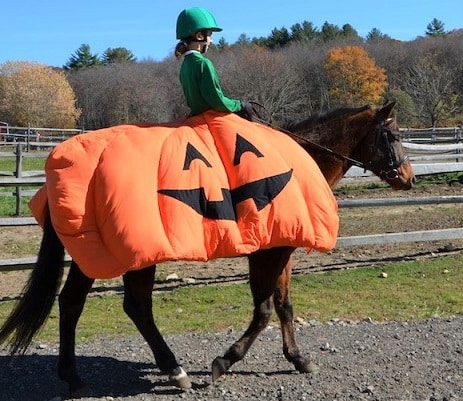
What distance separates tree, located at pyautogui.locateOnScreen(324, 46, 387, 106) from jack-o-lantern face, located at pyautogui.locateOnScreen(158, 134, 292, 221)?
5295 centimetres

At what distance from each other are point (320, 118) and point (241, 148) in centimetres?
114

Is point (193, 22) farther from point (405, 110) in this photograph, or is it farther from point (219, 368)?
point (405, 110)

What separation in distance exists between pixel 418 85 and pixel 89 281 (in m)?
53.2

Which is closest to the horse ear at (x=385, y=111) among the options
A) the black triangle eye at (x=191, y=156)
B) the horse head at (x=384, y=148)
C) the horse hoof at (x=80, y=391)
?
the horse head at (x=384, y=148)

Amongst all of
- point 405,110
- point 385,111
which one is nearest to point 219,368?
point 385,111

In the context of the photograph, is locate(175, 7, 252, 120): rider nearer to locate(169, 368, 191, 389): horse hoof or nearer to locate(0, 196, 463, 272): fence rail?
locate(169, 368, 191, 389): horse hoof

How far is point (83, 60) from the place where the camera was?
91.6 m

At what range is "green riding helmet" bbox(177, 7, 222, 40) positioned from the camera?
4.46 meters

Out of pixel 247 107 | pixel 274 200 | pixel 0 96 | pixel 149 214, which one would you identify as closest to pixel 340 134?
pixel 247 107

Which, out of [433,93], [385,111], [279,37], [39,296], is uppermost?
[279,37]

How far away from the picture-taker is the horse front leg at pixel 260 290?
14.8 ft

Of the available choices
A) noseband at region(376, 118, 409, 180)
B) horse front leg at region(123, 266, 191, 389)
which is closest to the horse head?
noseband at region(376, 118, 409, 180)

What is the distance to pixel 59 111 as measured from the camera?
188ft

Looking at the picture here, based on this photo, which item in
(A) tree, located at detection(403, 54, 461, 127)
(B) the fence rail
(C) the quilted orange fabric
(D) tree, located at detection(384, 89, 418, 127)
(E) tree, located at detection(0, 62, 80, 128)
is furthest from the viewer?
(E) tree, located at detection(0, 62, 80, 128)
